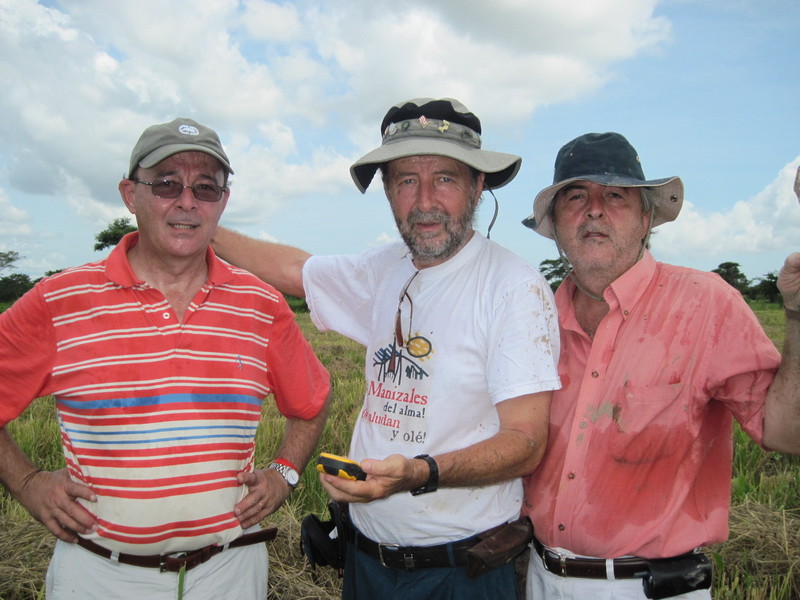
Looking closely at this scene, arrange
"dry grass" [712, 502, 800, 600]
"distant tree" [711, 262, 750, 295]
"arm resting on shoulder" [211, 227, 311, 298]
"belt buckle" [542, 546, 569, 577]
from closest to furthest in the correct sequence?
"belt buckle" [542, 546, 569, 577] < "arm resting on shoulder" [211, 227, 311, 298] < "dry grass" [712, 502, 800, 600] < "distant tree" [711, 262, 750, 295]

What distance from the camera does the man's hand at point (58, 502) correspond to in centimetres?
226

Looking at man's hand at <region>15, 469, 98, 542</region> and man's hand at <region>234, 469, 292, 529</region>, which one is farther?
man's hand at <region>234, 469, 292, 529</region>

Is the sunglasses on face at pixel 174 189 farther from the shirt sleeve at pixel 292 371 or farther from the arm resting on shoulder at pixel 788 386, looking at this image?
the arm resting on shoulder at pixel 788 386

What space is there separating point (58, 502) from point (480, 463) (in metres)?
1.48

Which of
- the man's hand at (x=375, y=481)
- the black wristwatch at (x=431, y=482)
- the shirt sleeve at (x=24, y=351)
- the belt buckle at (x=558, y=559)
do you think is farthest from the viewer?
the belt buckle at (x=558, y=559)

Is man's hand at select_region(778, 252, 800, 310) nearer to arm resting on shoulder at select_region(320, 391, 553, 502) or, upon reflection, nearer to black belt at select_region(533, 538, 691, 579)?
arm resting on shoulder at select_region(320, 391, 553, 502)

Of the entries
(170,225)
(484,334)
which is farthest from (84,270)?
(484,334)

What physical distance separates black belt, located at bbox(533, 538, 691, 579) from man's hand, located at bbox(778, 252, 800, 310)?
1.02 meters

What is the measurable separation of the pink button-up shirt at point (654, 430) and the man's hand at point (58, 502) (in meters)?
1.67

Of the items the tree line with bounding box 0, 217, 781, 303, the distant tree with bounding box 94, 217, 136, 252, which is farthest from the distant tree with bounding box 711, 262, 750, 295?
the distant tree with bounding box 94, 217, 136, 252

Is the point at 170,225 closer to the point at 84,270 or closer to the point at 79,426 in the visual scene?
the point at 84,270

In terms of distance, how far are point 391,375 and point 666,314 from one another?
1.09 metres

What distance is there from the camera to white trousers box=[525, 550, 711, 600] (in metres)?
2.38

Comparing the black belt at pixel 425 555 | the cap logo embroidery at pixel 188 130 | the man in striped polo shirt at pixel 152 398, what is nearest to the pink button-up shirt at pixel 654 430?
the black belt at pixel 425 555
